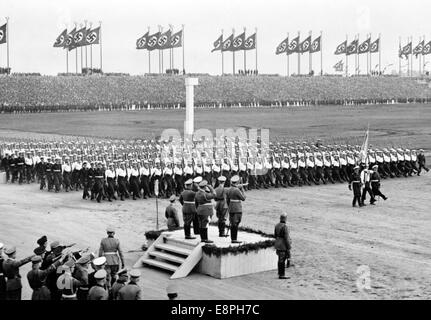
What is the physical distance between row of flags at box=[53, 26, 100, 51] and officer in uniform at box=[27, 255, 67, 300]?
210 ft

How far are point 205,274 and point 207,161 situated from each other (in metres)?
10.2

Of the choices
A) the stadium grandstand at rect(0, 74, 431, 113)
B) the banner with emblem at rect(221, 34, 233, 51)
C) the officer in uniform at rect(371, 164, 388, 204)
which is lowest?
the officer in uniform at rect(371, 164, 388, 204)

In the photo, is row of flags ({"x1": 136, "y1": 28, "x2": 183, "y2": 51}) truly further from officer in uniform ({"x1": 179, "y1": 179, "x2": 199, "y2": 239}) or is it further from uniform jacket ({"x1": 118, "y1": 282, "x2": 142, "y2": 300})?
uniform jacket ({"x1": 118, "y1": 282, "x2": 142, "y2": 300})

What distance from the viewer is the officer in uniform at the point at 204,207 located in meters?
13.6

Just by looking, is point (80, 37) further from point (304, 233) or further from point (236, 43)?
point (304, 233)

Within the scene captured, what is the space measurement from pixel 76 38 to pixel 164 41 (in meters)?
9.67

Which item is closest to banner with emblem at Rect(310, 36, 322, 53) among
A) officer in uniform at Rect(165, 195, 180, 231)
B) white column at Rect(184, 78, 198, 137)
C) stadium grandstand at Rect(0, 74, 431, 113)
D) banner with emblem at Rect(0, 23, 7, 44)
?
stadium grandstand at Rect(0, 74, 431, 113)

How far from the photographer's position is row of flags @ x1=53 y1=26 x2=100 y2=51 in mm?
72000

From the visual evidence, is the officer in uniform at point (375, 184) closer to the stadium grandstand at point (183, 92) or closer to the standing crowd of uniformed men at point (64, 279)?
the standing crowd of uniformed men at point (64, 279)

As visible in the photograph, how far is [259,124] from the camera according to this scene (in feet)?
174

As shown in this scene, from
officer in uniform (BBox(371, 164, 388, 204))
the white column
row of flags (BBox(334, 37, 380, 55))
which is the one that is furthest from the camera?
row of flags (BBox(334, 37, 380, 55))

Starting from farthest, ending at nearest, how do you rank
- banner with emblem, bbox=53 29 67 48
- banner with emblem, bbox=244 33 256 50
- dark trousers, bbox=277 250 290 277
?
banner with emblem, bbox=244 33 256 50 < banner with emblem, bbox=53 29 67 48 < dark trousers, bbox=277 250 290 277

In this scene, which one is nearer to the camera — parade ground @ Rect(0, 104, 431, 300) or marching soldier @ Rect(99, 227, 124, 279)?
marching soldier @ Rect(99, 227, 124, 279)
